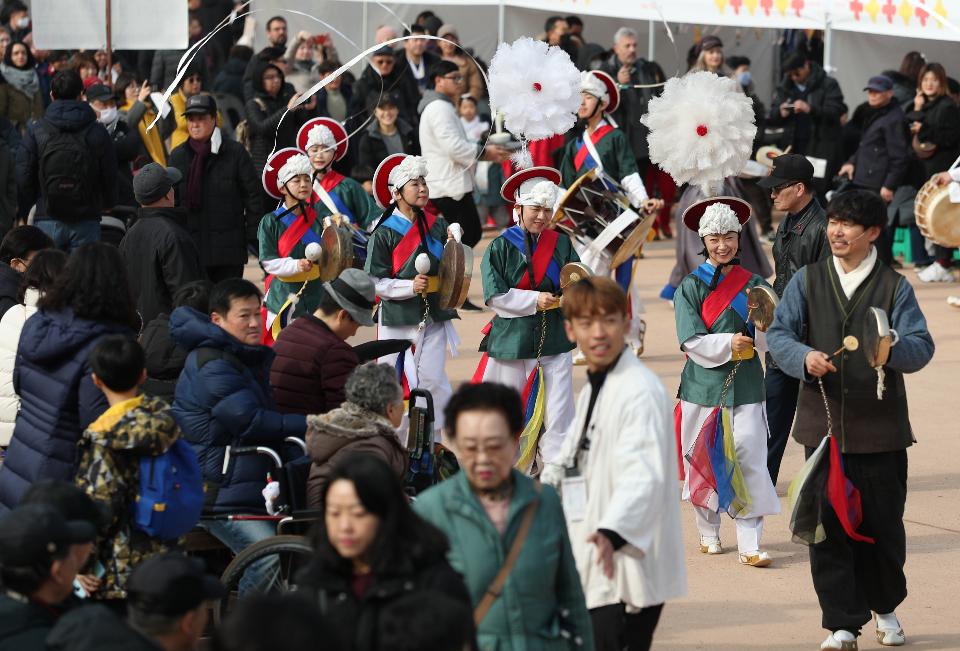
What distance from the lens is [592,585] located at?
4.95m

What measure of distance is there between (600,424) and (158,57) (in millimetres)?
13500

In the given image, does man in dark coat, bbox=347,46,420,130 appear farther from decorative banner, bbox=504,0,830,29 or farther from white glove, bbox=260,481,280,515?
white glove, bbox=260,481,280,515

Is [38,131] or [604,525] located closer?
[604,525]

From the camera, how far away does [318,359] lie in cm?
673

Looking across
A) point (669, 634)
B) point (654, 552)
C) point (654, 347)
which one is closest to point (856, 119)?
point (654, 347)

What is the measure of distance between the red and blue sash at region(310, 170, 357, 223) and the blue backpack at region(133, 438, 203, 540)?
530 centimetres

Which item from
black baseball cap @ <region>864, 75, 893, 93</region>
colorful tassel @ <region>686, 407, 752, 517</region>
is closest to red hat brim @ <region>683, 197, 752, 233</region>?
colorful tassel @ <region>686, 407, 752, 517</region>

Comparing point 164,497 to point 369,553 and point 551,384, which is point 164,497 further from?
point 551,384

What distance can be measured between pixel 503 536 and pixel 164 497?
1464 mm

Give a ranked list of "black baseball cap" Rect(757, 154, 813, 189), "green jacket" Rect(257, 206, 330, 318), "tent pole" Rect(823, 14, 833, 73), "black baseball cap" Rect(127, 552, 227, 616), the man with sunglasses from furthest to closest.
→ "tent pole" Rect(823, 14, 833, 73)
"green jacket" Rect(257, 206, 330, 318)
"black baseball cap" Rect(757, 154, 813, 189)
the man with sunglasses
"black baseball cap" Rect(127, 552, 227, 616)

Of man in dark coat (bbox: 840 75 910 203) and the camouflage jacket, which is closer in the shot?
the camouflage jacket

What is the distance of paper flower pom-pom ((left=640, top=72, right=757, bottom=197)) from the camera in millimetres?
9930

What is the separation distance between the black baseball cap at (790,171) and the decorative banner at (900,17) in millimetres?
8624

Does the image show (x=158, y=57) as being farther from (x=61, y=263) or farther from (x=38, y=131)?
(x=61, y=263)
